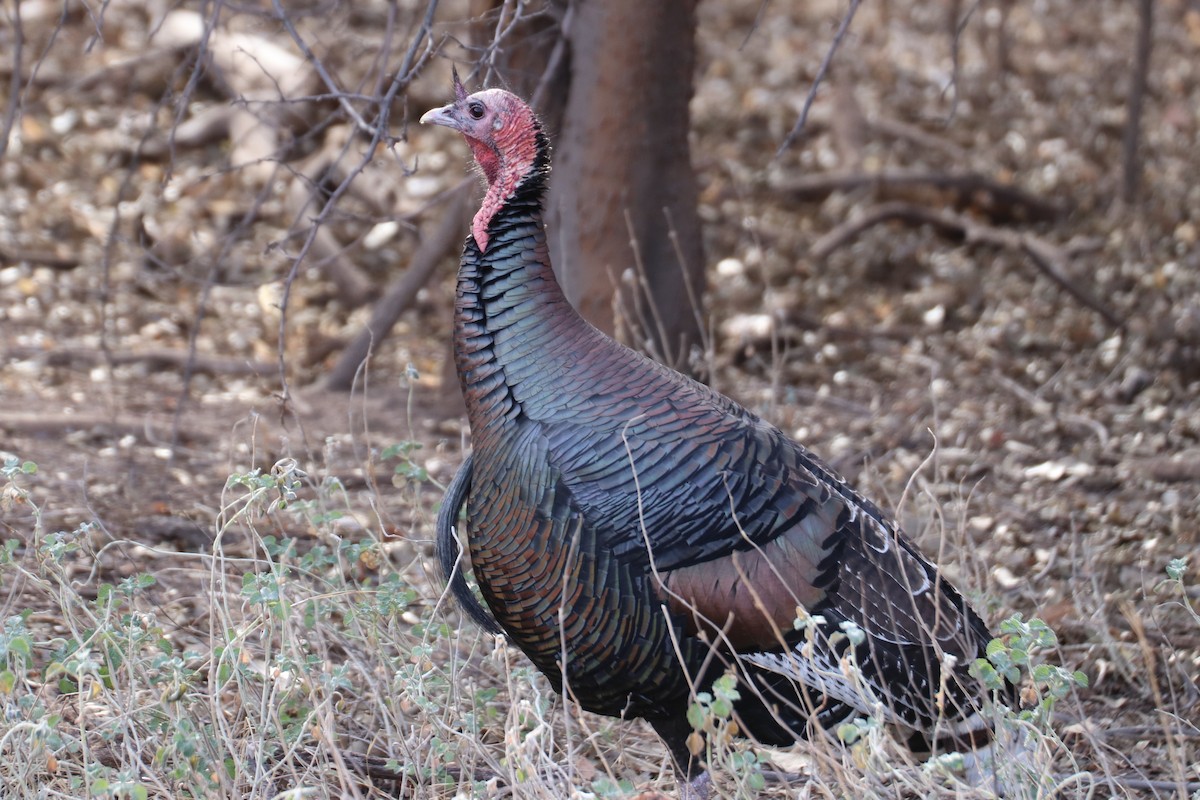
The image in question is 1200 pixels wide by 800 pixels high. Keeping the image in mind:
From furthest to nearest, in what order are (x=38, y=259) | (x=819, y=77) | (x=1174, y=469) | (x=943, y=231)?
(x=943, y=231), (x=38, y=259), (x=1174, y=469), (x=819, y=77)

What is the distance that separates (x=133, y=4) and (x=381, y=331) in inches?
181

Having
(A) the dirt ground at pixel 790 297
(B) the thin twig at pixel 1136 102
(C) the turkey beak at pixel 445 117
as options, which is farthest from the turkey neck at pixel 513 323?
(B) the thin twig at pixel 1136 102

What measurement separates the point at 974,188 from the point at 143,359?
4.32 metres

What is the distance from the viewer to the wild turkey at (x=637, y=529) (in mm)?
2877

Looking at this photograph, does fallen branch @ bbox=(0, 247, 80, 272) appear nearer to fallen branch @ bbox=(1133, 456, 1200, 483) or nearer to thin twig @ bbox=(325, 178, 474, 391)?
thin twig @ bbox=(325, 178, 474, 391)

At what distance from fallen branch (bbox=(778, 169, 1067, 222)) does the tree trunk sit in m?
2.78

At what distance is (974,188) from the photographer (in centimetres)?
749

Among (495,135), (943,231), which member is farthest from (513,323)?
(943,231)

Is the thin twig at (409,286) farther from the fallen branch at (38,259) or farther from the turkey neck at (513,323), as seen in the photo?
the turkey neck at (513,323)

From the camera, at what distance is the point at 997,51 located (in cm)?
951

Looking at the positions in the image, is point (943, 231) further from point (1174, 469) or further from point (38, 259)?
point (38, 259)

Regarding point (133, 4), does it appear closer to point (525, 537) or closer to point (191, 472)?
point (191, 472)

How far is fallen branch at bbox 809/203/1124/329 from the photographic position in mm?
6879

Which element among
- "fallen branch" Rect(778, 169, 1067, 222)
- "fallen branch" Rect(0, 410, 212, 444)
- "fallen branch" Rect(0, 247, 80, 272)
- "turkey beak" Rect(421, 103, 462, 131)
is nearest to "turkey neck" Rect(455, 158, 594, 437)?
"turkey beak" Rect(421, 103, 462, 131)
